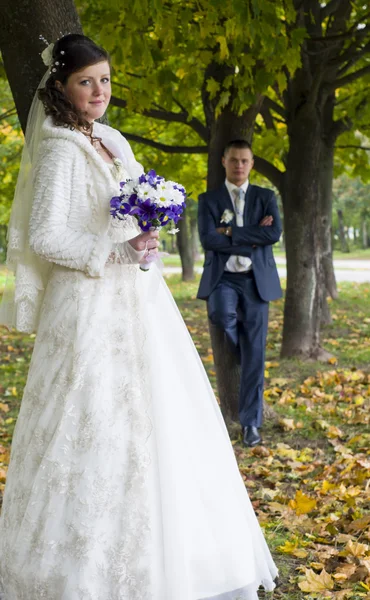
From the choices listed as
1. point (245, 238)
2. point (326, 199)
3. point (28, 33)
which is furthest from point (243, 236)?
point (326, 199)

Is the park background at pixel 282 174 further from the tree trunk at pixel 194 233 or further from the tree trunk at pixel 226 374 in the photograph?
the tree trunk at pixel 194 233

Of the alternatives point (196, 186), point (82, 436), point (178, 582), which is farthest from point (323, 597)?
point (196, 186)

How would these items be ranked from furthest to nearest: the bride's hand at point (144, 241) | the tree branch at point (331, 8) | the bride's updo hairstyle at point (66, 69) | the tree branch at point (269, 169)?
1. the tree branch at point (269, 169)
2. the tree branch at point (331, 8)
3. the bride's updo hairstyle at point (66, 69)
4. the bride's hand at point (144, 241)

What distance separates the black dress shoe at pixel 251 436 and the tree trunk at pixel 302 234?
11.2 ft

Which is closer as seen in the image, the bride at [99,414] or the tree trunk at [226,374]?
the bride at [99,414]

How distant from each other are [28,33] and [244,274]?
8.61 feet

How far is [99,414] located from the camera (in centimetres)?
312

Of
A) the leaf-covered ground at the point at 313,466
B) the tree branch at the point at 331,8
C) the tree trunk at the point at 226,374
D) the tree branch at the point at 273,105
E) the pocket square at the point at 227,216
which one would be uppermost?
the tree branch at the point at 331,8

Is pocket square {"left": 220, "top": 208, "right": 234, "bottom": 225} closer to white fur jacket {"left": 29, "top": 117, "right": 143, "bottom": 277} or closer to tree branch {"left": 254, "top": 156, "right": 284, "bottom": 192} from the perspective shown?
white fur jacket {"left": 29, "top": 117, "right": 143, "bottom": 277}

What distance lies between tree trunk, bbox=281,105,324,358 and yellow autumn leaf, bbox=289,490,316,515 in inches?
192

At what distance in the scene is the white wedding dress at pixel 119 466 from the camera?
302 centimetres

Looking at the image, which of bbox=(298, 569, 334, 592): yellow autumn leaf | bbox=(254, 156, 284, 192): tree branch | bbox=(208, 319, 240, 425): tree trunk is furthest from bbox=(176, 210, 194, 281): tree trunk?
bbox=(298, 569, 334, 592): yellow autumn leaf

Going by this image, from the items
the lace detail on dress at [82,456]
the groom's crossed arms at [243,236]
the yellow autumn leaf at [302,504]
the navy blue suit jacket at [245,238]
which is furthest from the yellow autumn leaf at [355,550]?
the groom's crossed arms at [243,236]

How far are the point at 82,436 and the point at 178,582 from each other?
67 centimetres
